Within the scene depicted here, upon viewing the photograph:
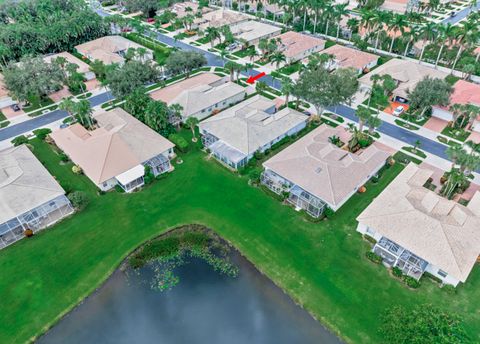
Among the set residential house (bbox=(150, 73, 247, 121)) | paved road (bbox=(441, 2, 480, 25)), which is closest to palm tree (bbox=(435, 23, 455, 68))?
paved road (bbox=(441, 2, 480, 25))

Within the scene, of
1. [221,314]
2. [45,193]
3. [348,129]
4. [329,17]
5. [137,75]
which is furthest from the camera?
[329,17]

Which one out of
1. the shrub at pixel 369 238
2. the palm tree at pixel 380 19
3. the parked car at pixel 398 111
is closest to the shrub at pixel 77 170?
the shrub at pixel 369 238

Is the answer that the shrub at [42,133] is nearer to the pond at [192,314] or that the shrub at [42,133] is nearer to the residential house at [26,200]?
the residential house at [26,200]

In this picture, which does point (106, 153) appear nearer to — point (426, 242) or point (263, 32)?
point (426, 242)

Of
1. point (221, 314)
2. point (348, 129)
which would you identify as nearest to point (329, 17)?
point (348, 129)

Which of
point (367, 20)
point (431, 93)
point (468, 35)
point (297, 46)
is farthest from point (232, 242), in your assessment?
point (367, 20)

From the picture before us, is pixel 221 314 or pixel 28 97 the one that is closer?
pixel 221 314

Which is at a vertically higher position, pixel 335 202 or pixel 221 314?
pixel 335 202

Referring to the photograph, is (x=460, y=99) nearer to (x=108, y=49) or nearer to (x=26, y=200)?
(x=26, y=200)
